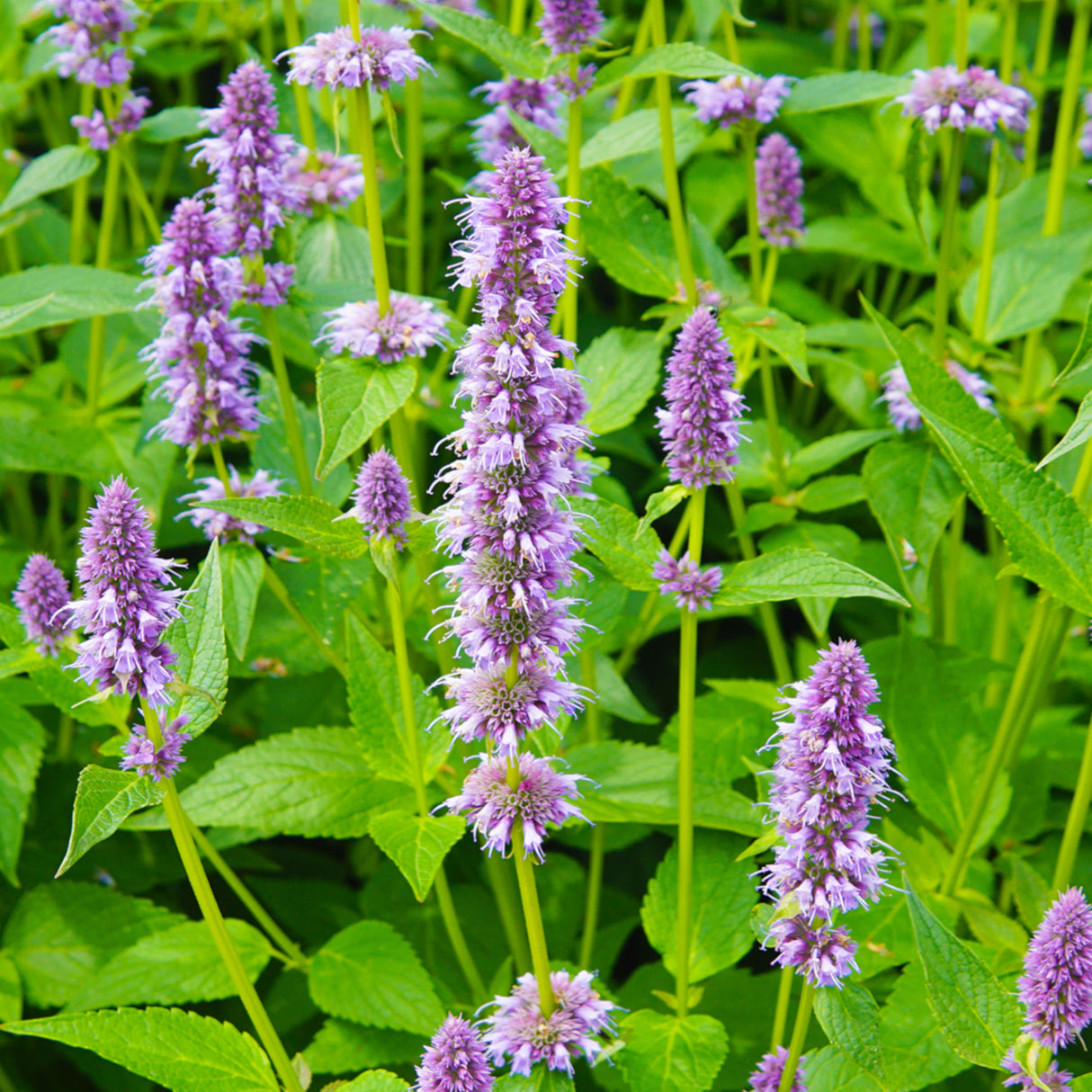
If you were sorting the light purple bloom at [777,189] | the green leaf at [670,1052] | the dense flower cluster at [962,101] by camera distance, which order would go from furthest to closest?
the light purple bloom at [777,189], the dense flower cluster at [962,101], the green leaf at [670,1052]

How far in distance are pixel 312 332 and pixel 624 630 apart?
95 cm

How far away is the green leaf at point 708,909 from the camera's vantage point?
2180 millimetres

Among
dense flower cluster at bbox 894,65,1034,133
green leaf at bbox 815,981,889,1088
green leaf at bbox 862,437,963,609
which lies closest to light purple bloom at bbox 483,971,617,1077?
green leaf at bbox 815,981,889,1088

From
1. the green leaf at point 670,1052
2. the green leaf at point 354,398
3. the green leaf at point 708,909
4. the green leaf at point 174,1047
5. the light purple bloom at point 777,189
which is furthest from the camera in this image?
the light purple bloom at point 777,189

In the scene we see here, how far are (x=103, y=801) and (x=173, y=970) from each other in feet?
2.72

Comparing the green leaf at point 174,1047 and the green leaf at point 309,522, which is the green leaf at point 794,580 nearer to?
the green leaf at point 309,522

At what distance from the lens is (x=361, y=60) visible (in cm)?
209

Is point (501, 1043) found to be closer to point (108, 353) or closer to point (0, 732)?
point (0, 732)

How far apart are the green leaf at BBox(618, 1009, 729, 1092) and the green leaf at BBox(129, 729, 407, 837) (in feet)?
1.97

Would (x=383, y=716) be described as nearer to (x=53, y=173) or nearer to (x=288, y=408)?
(x=288, y=408)

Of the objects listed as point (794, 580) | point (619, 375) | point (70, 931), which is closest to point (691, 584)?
point (794, 580)

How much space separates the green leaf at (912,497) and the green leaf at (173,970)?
1.50 meters

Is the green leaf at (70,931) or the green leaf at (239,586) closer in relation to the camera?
the green leaf at (239,586)

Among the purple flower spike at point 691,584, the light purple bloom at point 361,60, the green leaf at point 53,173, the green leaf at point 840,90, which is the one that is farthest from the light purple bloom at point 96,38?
the purple flower spike at point 691,584
